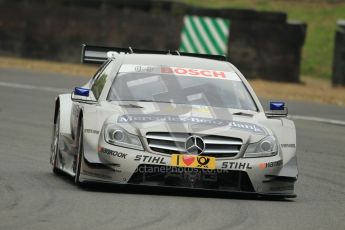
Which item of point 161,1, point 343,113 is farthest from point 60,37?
point 343,113

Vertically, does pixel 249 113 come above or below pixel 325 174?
above

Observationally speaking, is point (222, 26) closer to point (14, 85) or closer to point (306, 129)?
point (14, 85)

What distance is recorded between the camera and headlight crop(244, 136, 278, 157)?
10703 mm

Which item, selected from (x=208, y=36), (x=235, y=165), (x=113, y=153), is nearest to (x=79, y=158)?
(x=113, y=153)

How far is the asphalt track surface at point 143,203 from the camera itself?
8781 mm

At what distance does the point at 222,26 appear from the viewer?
91.0 ft

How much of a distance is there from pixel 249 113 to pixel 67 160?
1.75 meters

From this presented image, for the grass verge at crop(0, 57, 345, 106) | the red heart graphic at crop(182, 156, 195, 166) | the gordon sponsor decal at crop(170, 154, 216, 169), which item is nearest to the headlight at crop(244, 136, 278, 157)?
the gordon sponsor decal at crop(170, 154, 216, 169)

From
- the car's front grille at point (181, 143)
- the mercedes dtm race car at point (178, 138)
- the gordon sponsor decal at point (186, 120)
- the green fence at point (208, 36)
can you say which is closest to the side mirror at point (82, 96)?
the mercedes dtm race car at point (178, 138)

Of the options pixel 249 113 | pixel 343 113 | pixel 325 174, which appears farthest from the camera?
pixel 343 113

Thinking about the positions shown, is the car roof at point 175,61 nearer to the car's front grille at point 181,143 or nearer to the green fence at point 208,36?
the car's front grille at point 181,143

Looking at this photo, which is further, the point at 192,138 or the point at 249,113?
the point at 249,113

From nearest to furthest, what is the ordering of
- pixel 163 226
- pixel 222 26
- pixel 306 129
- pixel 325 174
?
pixel 163 226, pixel 325 174, pixel 306 129, pixel 222 26

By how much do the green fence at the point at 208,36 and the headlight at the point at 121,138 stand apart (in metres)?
17.1
